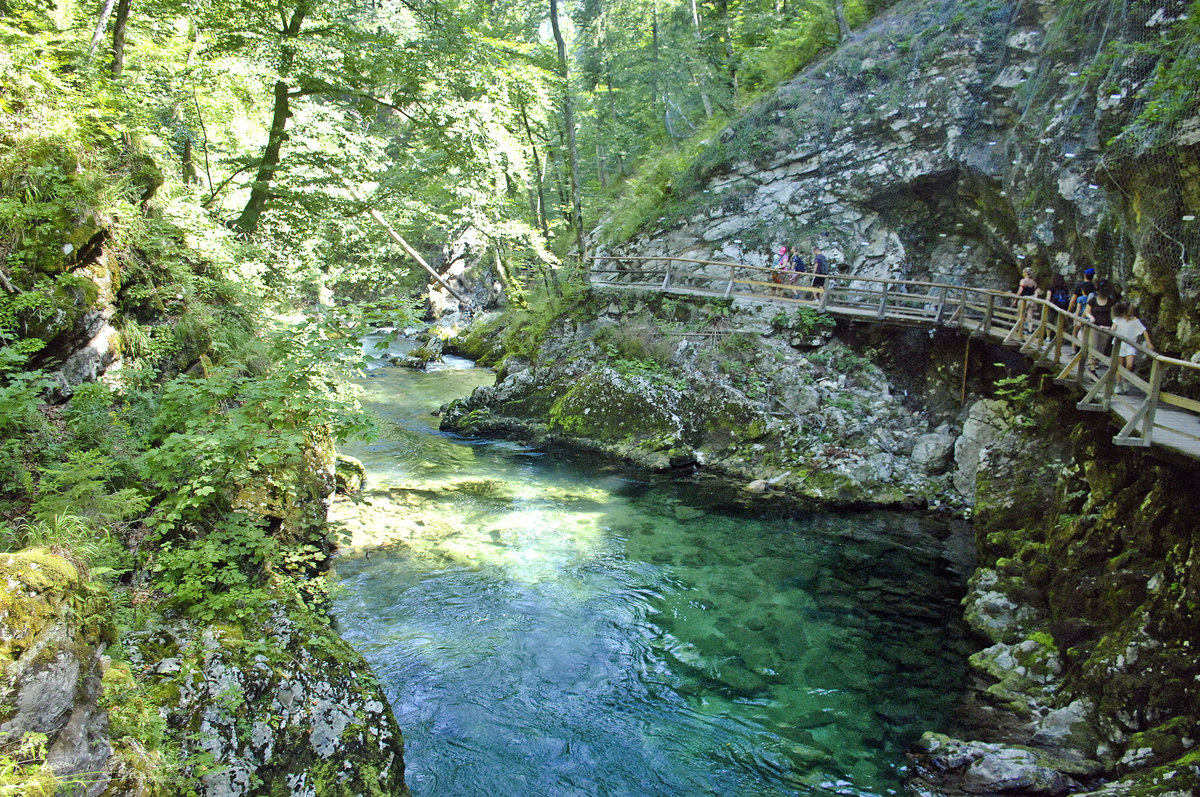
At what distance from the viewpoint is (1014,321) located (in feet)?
43.7

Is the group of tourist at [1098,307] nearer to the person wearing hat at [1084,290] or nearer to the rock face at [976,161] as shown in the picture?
the person wearing hat at [1084,290]

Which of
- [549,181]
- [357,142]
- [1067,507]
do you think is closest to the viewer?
[1067,507]

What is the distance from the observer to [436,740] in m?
6.04

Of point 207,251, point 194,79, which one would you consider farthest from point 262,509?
point 194,79

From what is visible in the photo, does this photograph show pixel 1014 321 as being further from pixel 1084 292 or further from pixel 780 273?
pixel 780 273

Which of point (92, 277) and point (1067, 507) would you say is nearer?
point (92, 277)

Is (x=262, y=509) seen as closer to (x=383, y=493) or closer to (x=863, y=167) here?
(x=383, y=493)

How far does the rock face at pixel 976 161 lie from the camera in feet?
30.2

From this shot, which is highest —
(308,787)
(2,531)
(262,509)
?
(2,531)

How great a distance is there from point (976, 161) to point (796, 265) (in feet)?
15.8

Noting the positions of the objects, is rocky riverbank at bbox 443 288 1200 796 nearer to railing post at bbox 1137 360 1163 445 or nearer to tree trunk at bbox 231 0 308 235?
railing post at bbox 1137 360 1163 445

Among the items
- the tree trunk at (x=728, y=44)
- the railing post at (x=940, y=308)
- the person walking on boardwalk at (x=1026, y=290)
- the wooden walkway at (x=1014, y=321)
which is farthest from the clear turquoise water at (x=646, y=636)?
the tree trunk at (x=728, y=44)

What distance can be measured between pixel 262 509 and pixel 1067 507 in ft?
34.5

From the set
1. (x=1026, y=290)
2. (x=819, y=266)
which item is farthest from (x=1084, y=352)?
(x=819, y=266)
